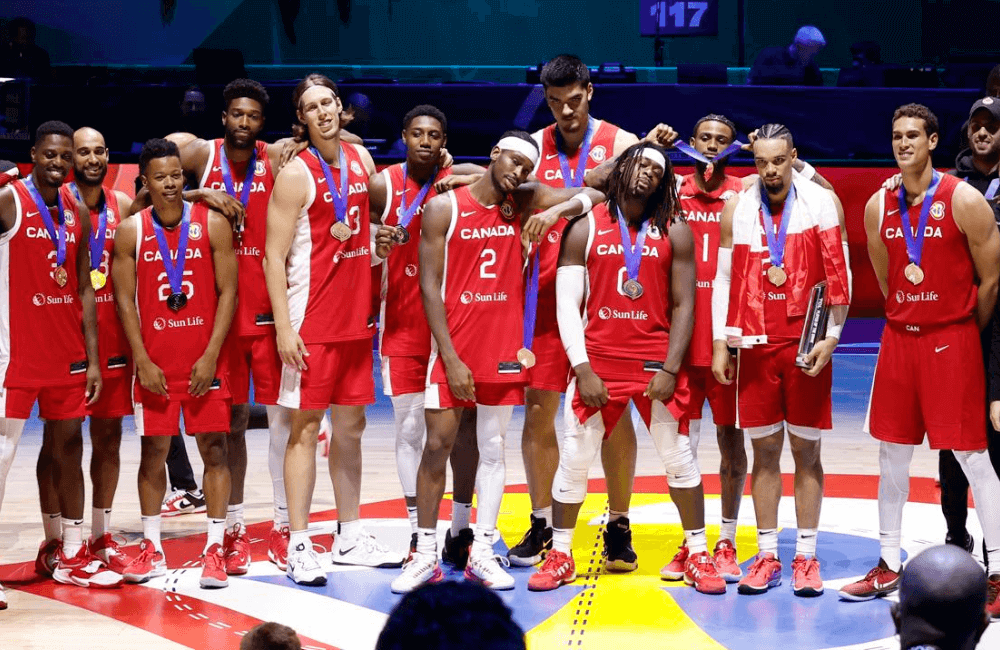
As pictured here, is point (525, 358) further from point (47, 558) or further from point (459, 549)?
point (47, 558)

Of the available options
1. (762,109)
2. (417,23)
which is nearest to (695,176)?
(762,109)

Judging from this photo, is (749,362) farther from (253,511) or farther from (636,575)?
(253,511)

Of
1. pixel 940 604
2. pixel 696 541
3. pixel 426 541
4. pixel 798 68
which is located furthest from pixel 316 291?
pixel 798 68

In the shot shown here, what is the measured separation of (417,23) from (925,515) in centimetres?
1092

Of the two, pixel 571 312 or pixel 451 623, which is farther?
pixel 571 312

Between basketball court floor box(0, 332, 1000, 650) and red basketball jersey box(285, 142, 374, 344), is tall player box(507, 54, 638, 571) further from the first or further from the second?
red basketball jersey box(285, 142, 374, 344)

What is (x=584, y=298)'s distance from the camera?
Answer: 18.2 ft

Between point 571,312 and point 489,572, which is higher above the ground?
point 571,312

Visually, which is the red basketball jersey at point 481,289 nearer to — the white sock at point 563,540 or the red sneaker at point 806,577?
the white sock at point 563,540

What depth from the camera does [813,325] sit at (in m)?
5.27

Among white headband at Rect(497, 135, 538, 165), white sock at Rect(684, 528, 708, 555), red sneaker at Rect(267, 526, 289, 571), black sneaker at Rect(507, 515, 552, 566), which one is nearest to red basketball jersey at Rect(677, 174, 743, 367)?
white headband at Rect(497, 135, 538, 165)

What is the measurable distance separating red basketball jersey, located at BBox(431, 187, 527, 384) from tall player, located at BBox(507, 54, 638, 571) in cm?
19

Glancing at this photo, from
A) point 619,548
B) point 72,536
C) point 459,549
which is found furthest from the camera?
point 459,549

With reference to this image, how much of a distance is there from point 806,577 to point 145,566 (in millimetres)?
2808
